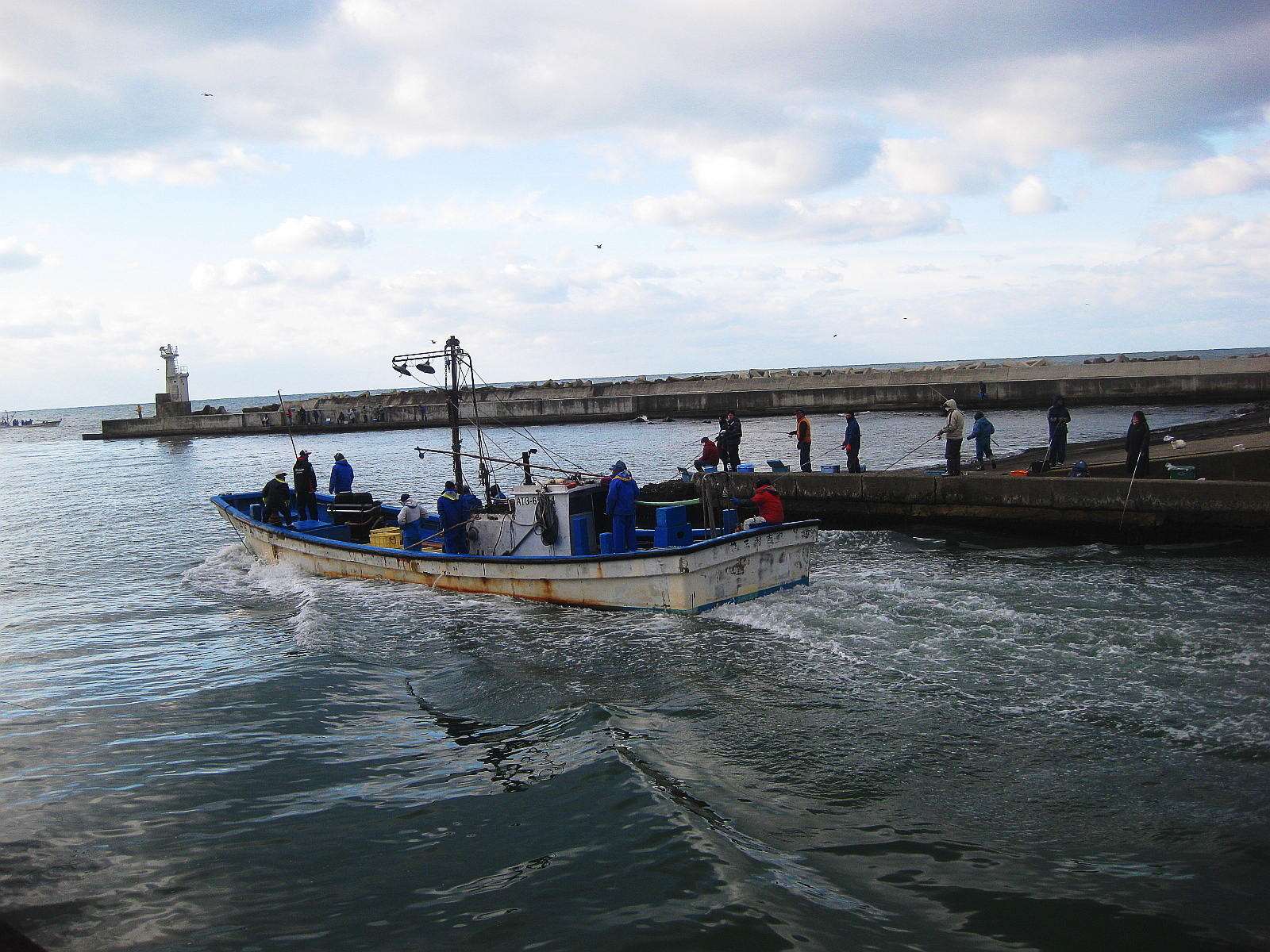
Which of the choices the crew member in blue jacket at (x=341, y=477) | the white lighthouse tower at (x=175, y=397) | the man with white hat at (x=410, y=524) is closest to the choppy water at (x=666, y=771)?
the man with white hat at (x=410, y=524)

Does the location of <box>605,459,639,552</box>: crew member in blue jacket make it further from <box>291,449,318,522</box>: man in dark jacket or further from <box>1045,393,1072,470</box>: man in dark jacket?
<box>1045,393,1072,470</box>: man in dark jacket

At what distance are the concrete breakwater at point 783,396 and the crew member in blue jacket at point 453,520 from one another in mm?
33621

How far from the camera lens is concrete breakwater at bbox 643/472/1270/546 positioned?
1574 cm

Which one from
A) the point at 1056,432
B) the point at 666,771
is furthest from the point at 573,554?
the point at 1056,432

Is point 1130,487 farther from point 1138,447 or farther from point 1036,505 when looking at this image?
point 1036,505

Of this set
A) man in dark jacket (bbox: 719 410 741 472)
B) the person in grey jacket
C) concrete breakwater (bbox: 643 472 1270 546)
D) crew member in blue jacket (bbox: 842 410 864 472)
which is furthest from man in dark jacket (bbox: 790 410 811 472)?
the person in grey jacket

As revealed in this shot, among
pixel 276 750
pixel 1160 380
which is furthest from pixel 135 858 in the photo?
pixel 1160 380

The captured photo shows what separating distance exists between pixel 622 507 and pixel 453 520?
3396 mm

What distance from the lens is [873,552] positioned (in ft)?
56.7

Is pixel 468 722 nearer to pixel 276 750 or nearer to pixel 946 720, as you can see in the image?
pixel 276 750

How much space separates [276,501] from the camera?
19.3 meters

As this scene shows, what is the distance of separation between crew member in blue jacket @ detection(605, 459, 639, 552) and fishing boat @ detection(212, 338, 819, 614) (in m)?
0.25

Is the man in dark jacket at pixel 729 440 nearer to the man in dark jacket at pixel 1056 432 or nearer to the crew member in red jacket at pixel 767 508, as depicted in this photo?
the man in dark jacket at pixel 1056 432

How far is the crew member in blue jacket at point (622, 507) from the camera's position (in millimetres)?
13281
